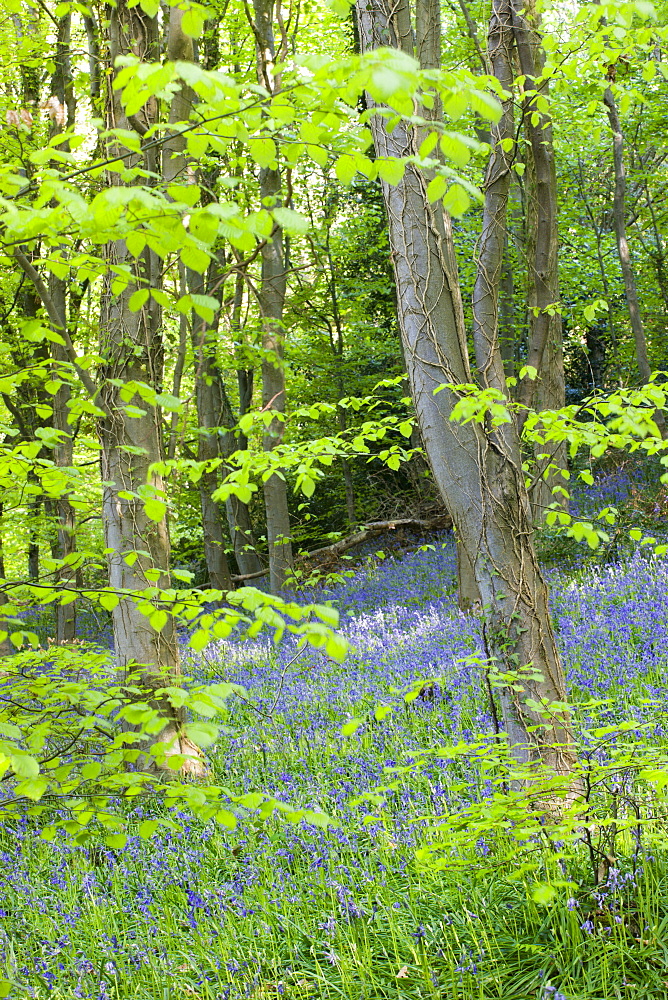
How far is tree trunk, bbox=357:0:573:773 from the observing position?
379 cm

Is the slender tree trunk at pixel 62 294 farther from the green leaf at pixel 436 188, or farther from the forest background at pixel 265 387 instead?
the green leaf at pixel 436 188

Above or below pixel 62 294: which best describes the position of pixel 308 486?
below

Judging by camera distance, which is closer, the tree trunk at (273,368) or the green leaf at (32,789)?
the green leaf at (32,789)

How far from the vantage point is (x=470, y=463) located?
3984 mm

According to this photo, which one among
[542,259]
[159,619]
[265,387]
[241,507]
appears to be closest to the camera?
[159,619]

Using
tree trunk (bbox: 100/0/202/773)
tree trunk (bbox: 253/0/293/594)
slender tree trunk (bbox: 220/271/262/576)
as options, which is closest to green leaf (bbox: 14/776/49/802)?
tree trunk (bbox: 100/0/202/773)

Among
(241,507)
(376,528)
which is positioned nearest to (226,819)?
(241,507)

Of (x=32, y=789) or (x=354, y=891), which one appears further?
(x=354, y=891)

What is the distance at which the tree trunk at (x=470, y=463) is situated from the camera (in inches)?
149

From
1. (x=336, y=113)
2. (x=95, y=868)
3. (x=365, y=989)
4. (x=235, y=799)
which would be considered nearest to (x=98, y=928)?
(x=95, y=868)

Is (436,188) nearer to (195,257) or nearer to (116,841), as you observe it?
(195,257)

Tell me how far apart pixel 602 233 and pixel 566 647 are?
14104 mm

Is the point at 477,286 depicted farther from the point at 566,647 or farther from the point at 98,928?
the point at 98,928

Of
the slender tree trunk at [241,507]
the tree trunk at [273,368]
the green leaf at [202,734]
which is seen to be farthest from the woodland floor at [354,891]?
the slender tree trunk at [241,507]
